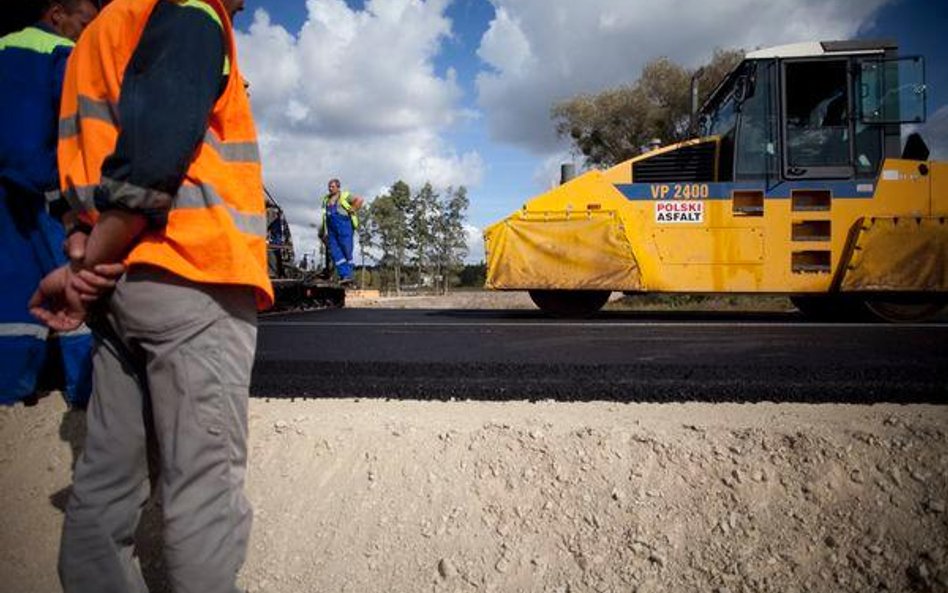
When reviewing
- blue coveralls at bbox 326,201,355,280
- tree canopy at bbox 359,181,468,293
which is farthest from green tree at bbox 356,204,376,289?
blue coveralls at bbox 326,201,355,280

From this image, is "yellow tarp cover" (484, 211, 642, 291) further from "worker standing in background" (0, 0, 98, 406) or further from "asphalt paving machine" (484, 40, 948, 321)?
"worker standing in background" (0, 0, 98, 406)

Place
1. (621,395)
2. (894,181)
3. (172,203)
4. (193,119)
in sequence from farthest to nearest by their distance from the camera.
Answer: (894,181) → (621,395) → (172,203) → (193,119)

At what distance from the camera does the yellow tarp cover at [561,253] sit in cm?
743

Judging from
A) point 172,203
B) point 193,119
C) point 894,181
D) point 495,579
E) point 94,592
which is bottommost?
point 495,579

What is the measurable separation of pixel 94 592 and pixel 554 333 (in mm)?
4787

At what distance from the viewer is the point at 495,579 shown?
7.45ft

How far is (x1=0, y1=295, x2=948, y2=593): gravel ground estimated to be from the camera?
7.37 ft

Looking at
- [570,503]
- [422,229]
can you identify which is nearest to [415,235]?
[422,229]

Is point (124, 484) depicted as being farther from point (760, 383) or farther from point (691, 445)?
point (760, 383)

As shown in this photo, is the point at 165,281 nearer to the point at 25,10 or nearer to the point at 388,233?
the point at 25,10

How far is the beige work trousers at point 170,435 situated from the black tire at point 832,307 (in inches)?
311

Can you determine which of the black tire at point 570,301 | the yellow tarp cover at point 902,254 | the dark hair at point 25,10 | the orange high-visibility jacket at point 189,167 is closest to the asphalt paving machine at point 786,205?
the yellow tarp cover at point 902,254

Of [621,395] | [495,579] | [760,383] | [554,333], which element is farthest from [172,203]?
[554,333]

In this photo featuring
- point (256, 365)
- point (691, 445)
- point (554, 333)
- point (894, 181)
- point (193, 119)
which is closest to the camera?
point (193, 119)
